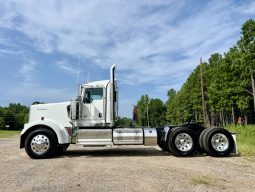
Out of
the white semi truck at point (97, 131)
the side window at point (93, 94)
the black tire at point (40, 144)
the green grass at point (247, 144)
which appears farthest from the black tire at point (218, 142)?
the black tire at point (40, 144)

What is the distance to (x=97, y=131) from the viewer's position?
1266cm

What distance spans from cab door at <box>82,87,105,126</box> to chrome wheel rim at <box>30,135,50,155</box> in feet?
5.86

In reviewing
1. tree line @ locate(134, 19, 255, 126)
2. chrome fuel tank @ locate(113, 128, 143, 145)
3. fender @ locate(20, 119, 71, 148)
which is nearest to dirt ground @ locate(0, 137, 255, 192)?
fender @ locate(20, 119, 71, 148)

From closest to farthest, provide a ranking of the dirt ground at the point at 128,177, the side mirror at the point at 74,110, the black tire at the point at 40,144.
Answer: the dirt ground at the point at 128,177 < the black tire at the point at 40,144 < the side mirror at the point at 74,110

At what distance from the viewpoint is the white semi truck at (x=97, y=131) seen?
39.7 ft

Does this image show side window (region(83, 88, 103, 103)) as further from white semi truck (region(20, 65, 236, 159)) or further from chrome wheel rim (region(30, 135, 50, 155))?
chrome wheel rim (region(30, 135, 50, 155))

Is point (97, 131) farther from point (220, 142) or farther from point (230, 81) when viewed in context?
point (230, 81)

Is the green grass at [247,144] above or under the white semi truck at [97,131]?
under

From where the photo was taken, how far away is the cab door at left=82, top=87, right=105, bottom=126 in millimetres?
12938

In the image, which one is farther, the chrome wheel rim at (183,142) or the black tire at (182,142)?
the chrome wheel rim at (183,142)

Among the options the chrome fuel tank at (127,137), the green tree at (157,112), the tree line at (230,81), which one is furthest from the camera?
the green tree at (157,112)

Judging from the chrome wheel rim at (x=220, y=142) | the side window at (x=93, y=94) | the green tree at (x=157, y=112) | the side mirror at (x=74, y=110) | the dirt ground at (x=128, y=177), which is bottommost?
the dirt ground at (x=128, y=177)

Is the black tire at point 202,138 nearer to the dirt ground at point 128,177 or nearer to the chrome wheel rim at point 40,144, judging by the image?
the dirt ground at point 128,177

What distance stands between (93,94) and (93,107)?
57 centimetres
